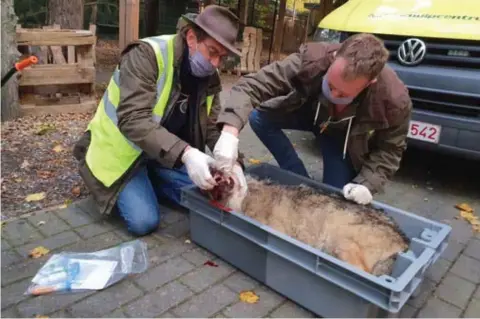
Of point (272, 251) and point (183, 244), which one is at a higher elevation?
point (272, 251)

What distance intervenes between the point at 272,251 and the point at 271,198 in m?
0.56

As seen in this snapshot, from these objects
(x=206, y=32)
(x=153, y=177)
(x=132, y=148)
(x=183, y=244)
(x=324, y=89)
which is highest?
(x=206, y=32)

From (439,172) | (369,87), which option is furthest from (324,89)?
(439,172)

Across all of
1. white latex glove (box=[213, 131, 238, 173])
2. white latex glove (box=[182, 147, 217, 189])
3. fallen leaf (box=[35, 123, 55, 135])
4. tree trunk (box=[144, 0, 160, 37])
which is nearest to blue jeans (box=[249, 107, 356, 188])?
white latex glove (box=[213, 131, 238, 173])

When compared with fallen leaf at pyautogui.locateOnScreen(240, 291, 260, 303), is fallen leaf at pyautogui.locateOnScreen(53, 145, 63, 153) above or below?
above

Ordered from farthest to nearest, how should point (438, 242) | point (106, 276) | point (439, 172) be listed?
point (439, 172) < point (106, 276) < point (438, 242)

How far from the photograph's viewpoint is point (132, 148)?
310cm

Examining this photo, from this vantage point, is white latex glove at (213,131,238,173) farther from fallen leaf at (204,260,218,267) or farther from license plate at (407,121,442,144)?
license plate at (407,121,442,144)

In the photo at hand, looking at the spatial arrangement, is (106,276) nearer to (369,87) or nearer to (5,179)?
(5,179)

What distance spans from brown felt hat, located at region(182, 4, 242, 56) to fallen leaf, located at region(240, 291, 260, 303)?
1.48 m

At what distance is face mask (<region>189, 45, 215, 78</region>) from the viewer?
2.99 meters

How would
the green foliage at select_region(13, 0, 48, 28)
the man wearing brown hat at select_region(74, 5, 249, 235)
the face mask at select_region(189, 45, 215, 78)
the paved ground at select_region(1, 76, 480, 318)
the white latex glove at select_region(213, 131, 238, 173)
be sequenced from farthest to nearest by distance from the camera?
the green foliage at select_region(13, 0, 48, 28) → the face mask at select_region(189, 45, 215, 78) → the man wearing brown hat at select_region(74, 5, 249, 235) → the white latex glove at select_region(213, 131, 238, 173) → the paved ground at select_region(1, 76, 480, 318)

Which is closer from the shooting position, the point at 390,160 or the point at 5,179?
the point at 390,160

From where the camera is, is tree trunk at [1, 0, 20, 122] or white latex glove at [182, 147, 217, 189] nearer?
white latex glove at [182, 147, 217, 189]
